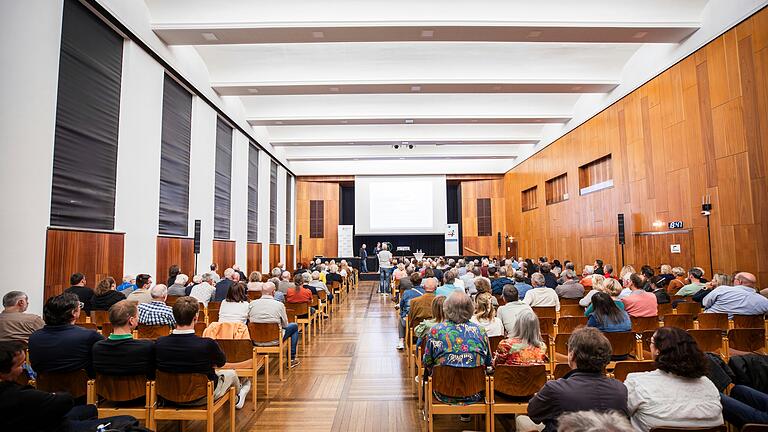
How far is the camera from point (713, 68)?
689 cm

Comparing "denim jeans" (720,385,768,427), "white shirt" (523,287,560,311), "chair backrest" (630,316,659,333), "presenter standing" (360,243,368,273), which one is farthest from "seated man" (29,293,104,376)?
"presenter standing" (360,243,368,273)

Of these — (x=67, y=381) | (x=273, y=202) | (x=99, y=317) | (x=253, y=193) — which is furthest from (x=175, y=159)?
(x=273, y=202)

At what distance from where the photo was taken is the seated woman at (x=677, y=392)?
5.98 feet

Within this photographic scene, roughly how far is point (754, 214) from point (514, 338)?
5919 millimetres

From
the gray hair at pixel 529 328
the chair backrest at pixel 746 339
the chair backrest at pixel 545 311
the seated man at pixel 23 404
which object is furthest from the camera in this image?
the chair backrest at pixel 545 311

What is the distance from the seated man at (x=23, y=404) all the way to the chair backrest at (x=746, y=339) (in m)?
5.03

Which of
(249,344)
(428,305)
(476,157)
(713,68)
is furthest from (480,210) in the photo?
(249,344)

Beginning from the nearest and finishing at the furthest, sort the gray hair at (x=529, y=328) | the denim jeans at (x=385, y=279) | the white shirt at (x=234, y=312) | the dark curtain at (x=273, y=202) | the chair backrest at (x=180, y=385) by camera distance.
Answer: the chair backrest at (x=180, y=385) < the gray hair at (x=529, y=328) < the white shirt at (x=234, y=312) < the denim jeans at (x=385, y=279) < the dark curtain at (x=273, y=202)

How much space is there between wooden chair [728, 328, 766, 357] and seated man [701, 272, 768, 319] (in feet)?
2.30

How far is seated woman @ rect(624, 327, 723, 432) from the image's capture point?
71.7 inches

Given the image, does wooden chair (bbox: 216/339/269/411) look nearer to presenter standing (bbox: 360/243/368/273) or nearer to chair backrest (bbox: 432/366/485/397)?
chair backrest (bbox: 432/366/485/397)

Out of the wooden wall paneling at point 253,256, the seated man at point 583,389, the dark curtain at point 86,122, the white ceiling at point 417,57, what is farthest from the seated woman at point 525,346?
the wooden wall paneling at point 253,256

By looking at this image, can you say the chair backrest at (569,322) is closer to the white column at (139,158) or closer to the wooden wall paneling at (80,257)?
the wooden wall paneling at (80,257)

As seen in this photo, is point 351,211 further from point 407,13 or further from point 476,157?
point 407,13
